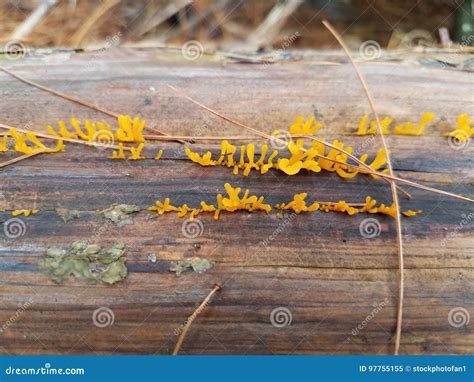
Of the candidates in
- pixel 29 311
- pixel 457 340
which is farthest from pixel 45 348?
pixel 457 340

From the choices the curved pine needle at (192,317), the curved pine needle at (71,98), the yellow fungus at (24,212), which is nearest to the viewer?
the curved pine needle at (192,317)

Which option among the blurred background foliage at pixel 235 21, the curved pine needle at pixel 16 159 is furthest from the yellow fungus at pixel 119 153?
the blurred background foliage at pixel 235 21

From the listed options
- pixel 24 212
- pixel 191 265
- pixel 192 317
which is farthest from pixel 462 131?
pixel 24 212

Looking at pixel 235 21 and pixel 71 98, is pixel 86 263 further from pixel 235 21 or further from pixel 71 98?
pixel 235 21

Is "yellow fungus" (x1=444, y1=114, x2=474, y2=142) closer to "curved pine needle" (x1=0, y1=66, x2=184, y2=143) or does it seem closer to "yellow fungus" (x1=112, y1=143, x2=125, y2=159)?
"curved pine needle" (x1=0, y1=66, x2=184, y2=143)

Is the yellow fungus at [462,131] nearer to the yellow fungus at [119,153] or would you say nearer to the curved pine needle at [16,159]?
the yellow fungus at [119,153]

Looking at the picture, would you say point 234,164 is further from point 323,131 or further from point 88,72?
point 88,72
